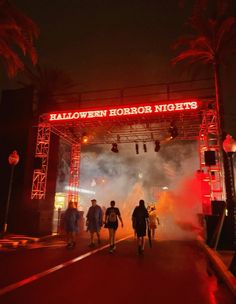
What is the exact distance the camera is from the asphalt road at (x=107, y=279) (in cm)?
556

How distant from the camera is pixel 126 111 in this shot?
17.3 metres

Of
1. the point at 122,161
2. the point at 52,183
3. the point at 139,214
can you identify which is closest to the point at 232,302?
the point at 139,214

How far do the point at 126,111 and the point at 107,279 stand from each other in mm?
11744

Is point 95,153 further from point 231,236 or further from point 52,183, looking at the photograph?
point 231,236

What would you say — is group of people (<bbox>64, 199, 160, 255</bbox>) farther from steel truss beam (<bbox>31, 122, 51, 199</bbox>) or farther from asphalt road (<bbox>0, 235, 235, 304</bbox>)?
steel truss beam (<bbox>31, 122, 51, 199</bbox>)

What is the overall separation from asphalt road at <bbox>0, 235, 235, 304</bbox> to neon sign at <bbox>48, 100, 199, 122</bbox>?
8560mm

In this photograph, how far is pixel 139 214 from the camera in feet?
36.9

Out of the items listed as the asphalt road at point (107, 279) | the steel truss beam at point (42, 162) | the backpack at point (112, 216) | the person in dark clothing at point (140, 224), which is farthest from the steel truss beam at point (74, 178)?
the person in dark clothing at point (140, 224)

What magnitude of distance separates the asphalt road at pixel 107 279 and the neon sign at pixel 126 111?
8.56 m

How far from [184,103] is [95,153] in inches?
1767

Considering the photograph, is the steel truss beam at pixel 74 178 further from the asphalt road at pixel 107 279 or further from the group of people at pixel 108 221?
the asphalt road at pixel 107 279

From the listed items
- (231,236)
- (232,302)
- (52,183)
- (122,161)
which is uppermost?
(122,161)

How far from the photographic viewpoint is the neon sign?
16.3 m

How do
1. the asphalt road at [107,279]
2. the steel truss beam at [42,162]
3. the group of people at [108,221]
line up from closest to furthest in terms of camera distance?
the asphalt road at [107,279] < the group of people at [108,221] < the steel truss beam at [42,162]
